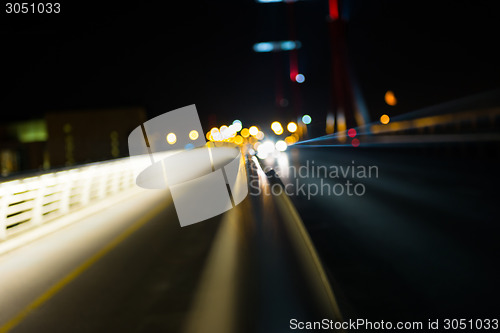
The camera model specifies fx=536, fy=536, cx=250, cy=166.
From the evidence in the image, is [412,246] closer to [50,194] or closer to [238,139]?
[50,194]

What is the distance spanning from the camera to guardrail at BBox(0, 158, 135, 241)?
34.5 feet

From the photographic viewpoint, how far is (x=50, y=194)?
12.9m

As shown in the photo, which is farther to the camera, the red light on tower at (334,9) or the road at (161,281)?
the red light on tower at (334,9)

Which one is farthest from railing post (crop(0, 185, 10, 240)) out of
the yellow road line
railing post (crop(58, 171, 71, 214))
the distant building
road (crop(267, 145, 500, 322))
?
the distant building

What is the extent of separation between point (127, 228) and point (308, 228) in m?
4.12

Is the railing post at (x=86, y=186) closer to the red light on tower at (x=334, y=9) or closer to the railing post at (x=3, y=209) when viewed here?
the railing post at (x=3, y=209)

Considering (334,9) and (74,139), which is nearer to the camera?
(334,9)

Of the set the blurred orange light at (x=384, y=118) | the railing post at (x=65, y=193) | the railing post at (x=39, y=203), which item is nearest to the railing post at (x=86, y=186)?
the railing post at (x=65, y=193)

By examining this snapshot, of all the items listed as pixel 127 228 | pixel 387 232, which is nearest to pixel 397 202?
pixel 387 232

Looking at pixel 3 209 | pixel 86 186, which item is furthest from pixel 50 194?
pixel 3 209

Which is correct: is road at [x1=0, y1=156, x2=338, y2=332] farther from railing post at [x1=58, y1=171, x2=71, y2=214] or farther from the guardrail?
railing post at [x1=58, y1=171, x2=71, y2=214]

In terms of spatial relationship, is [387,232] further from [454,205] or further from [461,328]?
[461,328]

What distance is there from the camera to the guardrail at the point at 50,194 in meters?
10.5

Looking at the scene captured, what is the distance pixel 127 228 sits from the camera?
10758 millimetres
